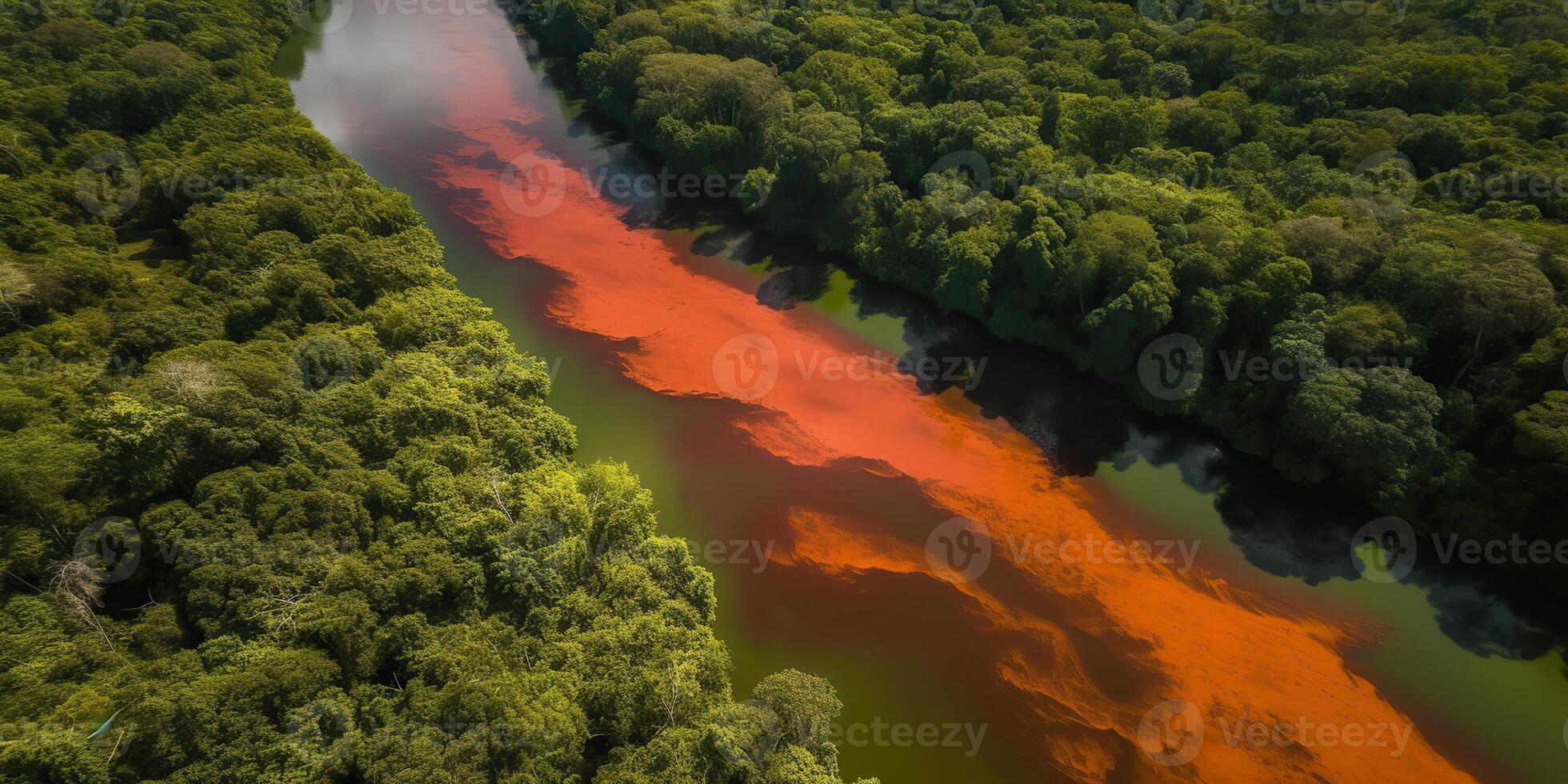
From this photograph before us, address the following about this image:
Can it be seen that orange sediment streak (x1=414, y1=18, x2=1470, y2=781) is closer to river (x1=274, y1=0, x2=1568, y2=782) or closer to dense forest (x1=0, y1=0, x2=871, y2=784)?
river (x1=274, y1=0, x2=1568, y2=782)

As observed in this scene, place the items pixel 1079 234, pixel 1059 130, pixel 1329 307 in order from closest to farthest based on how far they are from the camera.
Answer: pixel 1329 307, pixel 1079 234, pixel 1059 130

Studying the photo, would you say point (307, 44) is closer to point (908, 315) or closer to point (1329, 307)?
point (908, 315)

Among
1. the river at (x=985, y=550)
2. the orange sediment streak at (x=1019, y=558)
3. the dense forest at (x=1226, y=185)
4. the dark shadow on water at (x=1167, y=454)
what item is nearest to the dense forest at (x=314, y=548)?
the river at (x=985, y=550)

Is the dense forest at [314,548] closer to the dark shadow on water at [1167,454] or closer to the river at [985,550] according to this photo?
the river at [985,550]

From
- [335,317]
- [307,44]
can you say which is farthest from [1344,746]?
[307,44]

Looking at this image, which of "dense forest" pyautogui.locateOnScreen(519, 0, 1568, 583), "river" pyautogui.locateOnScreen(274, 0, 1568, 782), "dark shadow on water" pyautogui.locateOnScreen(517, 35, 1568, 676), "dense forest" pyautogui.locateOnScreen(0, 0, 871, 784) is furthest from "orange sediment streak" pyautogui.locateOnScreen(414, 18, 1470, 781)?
"dense forest" pyautogui.locateOnScreen(0, 0, 871, 784)
